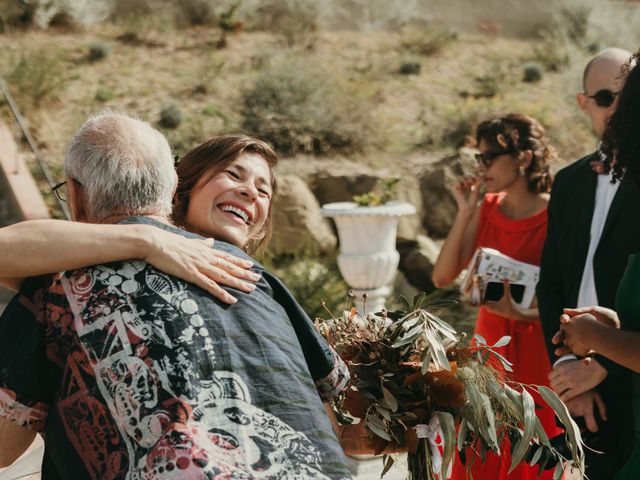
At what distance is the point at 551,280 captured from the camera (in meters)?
3.52

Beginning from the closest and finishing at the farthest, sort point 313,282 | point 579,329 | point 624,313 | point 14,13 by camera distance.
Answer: point 624,313 < point 579,329 < point 313,282 < point 14,13

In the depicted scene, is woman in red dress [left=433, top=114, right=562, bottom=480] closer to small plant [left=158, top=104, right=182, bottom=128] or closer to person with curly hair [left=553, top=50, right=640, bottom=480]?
person with curly hair [left=553, top=50, right=640, bottom=480]

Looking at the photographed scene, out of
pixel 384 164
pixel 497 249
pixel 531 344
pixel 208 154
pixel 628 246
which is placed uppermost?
pixel 208 154

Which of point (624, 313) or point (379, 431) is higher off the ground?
point (624, 313)

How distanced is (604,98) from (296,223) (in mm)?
5539

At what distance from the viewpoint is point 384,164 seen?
10492 mm

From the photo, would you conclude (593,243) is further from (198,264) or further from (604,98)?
(198,264)

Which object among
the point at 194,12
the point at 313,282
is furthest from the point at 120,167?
the point at 194,12

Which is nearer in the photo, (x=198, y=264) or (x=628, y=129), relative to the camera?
(x=198, y=264)

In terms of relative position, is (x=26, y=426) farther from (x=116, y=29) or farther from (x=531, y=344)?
(x=116, y=29)

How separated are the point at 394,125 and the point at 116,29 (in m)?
5.82

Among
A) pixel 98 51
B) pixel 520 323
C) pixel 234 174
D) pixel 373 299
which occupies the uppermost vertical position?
pixel 234 174

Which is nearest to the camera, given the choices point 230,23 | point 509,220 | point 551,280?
point 551,280

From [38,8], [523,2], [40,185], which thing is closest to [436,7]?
[523,2]
